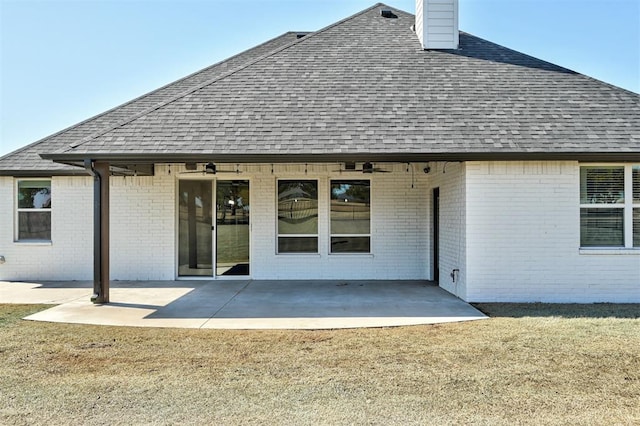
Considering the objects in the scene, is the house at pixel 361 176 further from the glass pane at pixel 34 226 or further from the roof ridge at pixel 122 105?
the roof ridge at pixel 122 105

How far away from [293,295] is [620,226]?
260 inches

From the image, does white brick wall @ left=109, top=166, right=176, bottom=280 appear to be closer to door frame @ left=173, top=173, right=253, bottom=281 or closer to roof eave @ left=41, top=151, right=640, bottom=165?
door frame @ left=173, top=173, right=253, bottom=281

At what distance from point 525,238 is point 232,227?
684 cm

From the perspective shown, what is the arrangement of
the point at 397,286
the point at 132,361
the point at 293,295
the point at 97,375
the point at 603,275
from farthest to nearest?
the point at 397,286 < the point at 293,295 < the point at 603,275 < the point at 132,361 < the point at 97,375

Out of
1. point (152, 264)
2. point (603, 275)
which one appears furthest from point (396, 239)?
point (152, 264)

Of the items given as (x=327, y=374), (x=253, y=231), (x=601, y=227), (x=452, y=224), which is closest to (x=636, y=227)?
(x=601, y=227)

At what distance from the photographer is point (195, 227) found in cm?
1157

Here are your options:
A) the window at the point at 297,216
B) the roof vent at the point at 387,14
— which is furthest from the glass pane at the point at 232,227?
the roof vent at the point at 387,14

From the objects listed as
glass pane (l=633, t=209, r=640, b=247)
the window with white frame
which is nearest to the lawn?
the window with white frame

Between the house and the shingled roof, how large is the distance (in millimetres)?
45

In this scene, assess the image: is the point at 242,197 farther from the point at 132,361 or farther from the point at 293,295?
the point at 132,361

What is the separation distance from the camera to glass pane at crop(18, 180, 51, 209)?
38.5 ft

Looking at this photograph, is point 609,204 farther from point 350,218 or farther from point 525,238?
point 350,218

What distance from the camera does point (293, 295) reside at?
938cm
